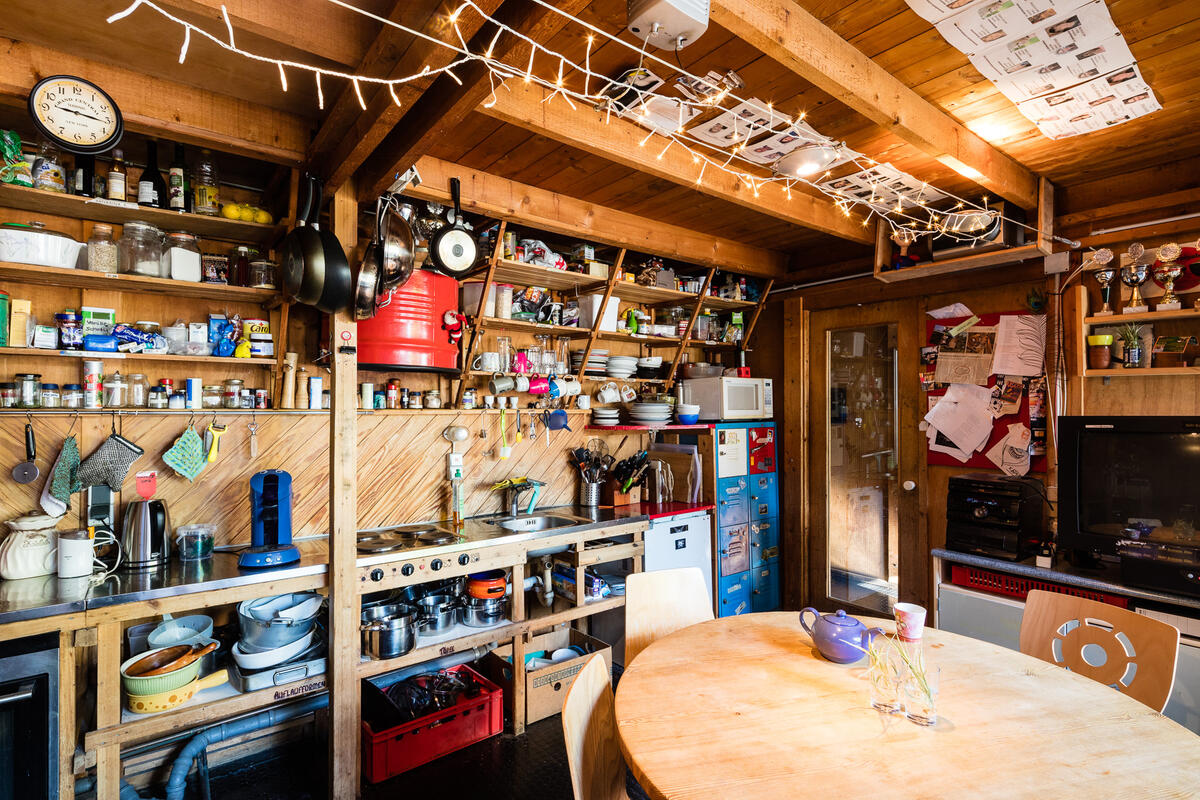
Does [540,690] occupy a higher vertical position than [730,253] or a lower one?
lower

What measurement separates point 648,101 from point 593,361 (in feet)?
5.98

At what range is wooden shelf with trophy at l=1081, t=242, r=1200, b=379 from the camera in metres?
2.73

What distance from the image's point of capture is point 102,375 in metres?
2.41

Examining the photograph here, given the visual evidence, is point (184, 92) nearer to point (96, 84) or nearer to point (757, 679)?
point (96, 84)

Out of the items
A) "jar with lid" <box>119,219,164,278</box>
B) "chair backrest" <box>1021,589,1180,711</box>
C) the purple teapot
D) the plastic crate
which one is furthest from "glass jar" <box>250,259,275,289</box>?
the plastic crate

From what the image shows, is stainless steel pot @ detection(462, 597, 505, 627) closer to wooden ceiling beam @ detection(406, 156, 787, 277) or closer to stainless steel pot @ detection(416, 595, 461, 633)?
stainless steel pot @ detection(416, 595, 461, 633)

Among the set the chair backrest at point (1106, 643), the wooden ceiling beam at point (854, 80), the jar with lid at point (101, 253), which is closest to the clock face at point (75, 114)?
the jar with lid at point (101, 253)

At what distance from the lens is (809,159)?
8.56 ft

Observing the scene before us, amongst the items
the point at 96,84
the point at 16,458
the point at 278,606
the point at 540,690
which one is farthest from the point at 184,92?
the point at 540,690

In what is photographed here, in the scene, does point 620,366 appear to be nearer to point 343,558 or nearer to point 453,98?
point 343,558

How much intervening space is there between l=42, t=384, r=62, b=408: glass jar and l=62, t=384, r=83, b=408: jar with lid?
0.01 meters

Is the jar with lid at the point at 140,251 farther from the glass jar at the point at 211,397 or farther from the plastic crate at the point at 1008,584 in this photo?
the plastic crate at the point at 1008,584

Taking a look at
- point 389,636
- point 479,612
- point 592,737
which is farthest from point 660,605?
point 389,636

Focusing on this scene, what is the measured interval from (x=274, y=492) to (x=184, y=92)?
61.7 inches
